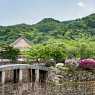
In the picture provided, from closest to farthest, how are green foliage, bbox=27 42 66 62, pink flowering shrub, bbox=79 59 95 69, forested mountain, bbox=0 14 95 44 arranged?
1. pink flowering shrub, bbox=79 59 95 69
2. green foliage, bbox=27 42 66 62
3. forested mountain, bbox=0 14 95 44

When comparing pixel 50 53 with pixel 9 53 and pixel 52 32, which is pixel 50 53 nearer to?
pixel 9 53

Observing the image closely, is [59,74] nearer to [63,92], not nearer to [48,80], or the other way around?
[48,80]

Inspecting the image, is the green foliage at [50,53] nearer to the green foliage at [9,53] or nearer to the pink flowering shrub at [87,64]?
the green foliage at [9,53]

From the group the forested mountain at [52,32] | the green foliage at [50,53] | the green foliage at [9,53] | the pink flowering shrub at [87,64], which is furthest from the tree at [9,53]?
the forested mountain at [52,32]

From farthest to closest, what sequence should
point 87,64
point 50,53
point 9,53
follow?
point 9,53 < point 50,53 < point 87,64

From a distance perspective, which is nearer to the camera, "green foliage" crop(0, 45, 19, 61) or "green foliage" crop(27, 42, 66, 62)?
"green foliage" crop(27, 42, 66, 62)

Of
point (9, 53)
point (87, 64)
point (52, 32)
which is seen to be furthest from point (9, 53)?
point (52, 32)

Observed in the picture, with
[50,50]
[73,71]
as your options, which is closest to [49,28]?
[50,50]

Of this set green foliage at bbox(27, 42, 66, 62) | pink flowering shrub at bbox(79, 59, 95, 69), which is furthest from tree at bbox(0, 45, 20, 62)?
pink flowering shrub at bbox(79, 59, 95, 69)

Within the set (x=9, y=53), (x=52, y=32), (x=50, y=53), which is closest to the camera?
(x=50, y=53)

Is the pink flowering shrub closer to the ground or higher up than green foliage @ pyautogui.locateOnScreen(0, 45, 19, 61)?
closer to the ground

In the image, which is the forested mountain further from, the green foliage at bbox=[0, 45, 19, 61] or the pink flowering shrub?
the pink flowering shrub

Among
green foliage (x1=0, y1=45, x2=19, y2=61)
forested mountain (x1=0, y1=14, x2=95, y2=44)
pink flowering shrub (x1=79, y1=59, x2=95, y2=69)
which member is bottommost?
pink flowering shrub (x1=79, y1=59, x2=95, y2=69)

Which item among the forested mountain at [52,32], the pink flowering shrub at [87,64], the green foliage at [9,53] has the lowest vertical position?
the pink flowering shrub at [87,64]
